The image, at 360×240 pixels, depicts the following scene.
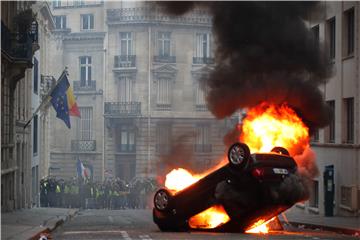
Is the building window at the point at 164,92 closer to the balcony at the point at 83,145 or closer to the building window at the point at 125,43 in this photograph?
the building window at the point at 125,43

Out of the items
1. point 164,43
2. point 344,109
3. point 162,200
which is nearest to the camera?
point 162,200

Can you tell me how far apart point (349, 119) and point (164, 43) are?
15177mm

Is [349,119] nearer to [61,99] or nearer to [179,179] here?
[179,179]

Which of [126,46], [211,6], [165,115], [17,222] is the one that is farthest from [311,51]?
[126,46]

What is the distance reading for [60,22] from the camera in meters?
61.8

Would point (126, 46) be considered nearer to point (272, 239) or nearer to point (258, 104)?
point (258, 104)

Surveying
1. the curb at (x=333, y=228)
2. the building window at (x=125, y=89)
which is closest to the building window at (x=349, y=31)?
the curb at (x=333, y=228)

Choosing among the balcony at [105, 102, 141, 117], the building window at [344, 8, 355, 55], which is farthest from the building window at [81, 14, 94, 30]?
the building window at [344, 8, 355, 55]

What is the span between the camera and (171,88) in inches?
1768

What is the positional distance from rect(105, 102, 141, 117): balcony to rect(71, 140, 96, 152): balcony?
334 cm

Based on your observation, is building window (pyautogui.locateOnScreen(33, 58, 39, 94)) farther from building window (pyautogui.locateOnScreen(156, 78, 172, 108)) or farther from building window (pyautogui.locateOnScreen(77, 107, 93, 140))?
building window (pyautogui.locateOnScreen(77, 107, 93, 140))

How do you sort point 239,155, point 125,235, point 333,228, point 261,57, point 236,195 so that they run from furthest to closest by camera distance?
1. point 333,228
2. point 261,57
3. point 125,235
4. point 236,195
5. point 239,155

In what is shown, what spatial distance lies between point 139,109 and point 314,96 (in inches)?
1023

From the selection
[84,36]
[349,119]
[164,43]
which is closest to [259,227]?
[349,119]
